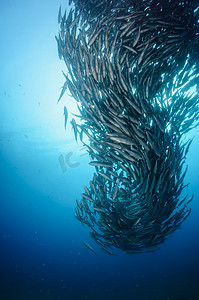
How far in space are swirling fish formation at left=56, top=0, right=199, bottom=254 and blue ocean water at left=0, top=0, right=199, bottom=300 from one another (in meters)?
1.20

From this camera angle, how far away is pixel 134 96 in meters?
3.20

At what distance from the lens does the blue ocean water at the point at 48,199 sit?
12352 mm

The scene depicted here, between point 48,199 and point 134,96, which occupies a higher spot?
point 48,199

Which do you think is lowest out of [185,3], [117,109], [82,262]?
[82,262]

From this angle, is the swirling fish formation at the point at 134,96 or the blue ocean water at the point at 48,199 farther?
the blue ocean water at the point at 48,199

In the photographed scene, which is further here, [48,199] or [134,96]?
[48,199]

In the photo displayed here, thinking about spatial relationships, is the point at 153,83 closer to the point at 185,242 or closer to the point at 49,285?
the point at 49,285

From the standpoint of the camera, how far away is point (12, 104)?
14.9m

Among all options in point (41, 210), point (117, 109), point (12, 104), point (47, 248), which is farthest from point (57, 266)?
point (117, 109)

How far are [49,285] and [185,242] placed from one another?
71.2 feet

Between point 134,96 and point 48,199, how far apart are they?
4076cm

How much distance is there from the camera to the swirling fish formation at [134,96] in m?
3.32

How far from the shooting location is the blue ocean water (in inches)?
486

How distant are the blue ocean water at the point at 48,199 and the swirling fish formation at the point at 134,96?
3.95 ft
